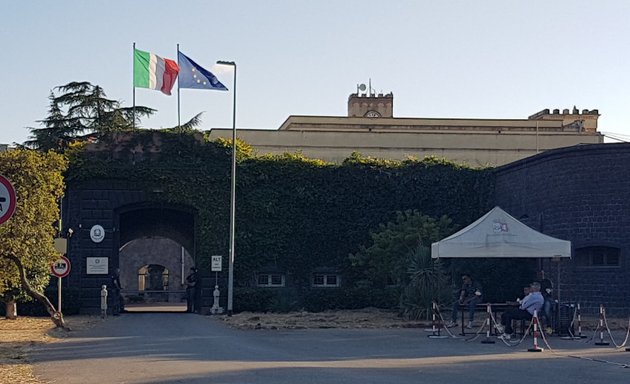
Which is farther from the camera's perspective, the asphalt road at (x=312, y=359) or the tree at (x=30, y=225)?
the tree at (x=30, y=225)

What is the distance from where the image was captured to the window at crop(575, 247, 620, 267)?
3106cm

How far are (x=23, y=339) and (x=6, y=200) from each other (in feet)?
40.8

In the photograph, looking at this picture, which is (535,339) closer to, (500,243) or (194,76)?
A: (500,243)

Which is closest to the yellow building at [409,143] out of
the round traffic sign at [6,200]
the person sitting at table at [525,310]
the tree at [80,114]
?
the tree at [80,114]

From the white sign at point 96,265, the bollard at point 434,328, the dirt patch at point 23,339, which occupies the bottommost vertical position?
the dirt patch at point 23,339

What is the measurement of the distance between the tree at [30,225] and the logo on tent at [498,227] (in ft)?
40.2

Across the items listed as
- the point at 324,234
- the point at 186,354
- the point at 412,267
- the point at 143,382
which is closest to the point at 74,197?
the point at 324,234

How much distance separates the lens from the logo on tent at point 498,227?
2516 cm

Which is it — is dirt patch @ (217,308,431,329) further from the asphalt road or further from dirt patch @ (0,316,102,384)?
dirt patch @ (0,316,102,384)

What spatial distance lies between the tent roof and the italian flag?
17.1 m

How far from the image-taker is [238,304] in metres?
35.2

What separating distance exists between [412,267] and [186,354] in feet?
41.0

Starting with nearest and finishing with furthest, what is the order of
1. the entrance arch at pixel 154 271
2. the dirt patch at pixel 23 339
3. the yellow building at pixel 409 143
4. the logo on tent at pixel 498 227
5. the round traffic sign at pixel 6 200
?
1. the round traffic sign at pixel 6 200
2. the dirt patch at pixel 23 339
3. the logo on tent at pixel 498 227
4. the yellow building at pixel 409 143
5. the entrance arch at pixel 154 271

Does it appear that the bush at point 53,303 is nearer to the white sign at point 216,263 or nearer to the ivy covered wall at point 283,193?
the ivy covered wall at point 283,193
